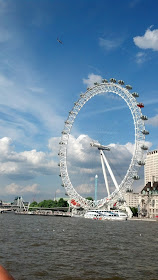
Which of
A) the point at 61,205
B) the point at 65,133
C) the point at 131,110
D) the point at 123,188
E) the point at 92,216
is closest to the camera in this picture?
the point at 131,110

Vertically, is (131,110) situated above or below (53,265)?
above

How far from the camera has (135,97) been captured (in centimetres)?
8000

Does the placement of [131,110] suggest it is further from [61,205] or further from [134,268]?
[61,205]

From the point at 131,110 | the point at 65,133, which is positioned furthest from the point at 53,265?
the point at 65,133

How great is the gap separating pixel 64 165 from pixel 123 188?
2077cm

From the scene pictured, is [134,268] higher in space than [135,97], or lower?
lower

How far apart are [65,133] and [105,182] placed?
19873mm

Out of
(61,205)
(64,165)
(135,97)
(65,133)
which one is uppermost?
(135,97)

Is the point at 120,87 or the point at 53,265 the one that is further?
the point at 120,87

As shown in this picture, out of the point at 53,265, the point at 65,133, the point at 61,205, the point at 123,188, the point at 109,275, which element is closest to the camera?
the point at 109,275

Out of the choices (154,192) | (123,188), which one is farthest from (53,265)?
(154,192)

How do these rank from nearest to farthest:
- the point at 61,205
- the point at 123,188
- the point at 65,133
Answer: the point at 123,188
the point at 65,133
the point at 61,205

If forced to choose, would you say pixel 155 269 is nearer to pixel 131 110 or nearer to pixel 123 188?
pixel 131 110

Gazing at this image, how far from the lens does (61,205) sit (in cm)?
18162
